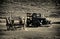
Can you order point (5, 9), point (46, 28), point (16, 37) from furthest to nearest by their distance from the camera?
1. point (5, 9)
2. point (46, 28)
3. point (16, 37)

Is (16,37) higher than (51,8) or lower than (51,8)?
lower

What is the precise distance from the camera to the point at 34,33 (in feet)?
14.9

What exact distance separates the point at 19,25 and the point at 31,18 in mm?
506

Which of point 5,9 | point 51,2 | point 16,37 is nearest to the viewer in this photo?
point 16,37

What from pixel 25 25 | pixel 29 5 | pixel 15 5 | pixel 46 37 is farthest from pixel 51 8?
pixel 46 37

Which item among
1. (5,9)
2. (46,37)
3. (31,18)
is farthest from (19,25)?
(5,9)

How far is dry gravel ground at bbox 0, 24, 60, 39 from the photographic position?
4.32 metres

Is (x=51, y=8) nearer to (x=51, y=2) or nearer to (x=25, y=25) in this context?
(x=51, y=2)

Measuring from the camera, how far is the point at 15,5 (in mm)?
6500

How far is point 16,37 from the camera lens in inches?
169

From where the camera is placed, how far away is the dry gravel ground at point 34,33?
4316 millimetres

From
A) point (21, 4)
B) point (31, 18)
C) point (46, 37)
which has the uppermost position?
point (21, 4)

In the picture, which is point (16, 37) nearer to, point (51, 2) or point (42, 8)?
point (42, 8)

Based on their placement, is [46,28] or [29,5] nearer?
[46,28]
